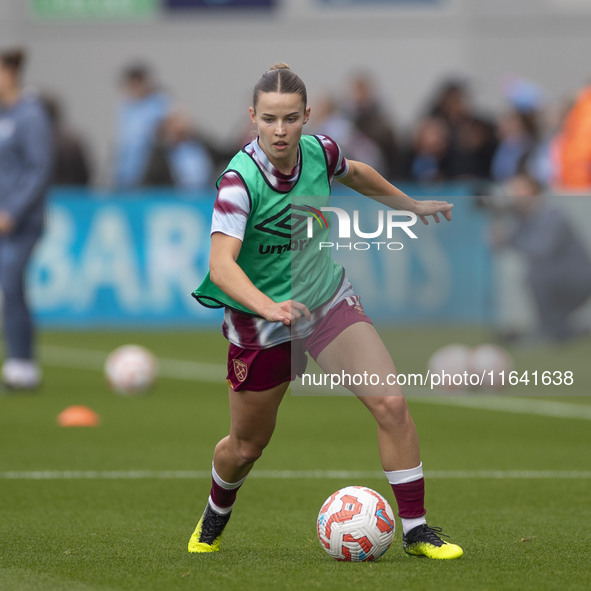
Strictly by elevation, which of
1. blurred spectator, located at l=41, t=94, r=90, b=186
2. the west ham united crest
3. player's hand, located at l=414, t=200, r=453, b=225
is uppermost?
player's hand, located at l=414, t=200, r=453, b=225

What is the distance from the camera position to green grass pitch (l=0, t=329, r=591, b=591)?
601 centimetres

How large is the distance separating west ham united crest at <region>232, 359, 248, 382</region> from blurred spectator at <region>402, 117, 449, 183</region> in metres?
13.7

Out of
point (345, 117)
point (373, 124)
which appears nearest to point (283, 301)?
point (373, 124)

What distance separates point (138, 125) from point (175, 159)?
2.50 ft

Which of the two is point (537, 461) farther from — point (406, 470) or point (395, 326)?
point (406, 470)

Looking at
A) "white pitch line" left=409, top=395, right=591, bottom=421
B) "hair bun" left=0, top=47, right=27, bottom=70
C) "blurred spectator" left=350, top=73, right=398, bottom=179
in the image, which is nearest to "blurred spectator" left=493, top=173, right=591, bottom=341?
"white pitch line" left=409, top=395, right=591, bottom=421

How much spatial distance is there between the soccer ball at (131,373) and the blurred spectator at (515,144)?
21.5 ft

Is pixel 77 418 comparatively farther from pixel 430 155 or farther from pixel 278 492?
pixel 430 155

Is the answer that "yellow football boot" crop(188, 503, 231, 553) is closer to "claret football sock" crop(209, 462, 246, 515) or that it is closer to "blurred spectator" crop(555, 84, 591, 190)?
"claret football sock" crop(209, 462, 246, 515)

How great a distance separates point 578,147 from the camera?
15.1 m

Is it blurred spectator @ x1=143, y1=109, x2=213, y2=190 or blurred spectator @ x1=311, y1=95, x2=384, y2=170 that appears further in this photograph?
blurred spectator @ x1=143, y1=109, x2=213, y2=190

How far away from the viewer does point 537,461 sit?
30.9ft

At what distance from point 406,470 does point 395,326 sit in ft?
6.78

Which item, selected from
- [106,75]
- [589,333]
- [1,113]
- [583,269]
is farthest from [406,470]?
[106,75]
